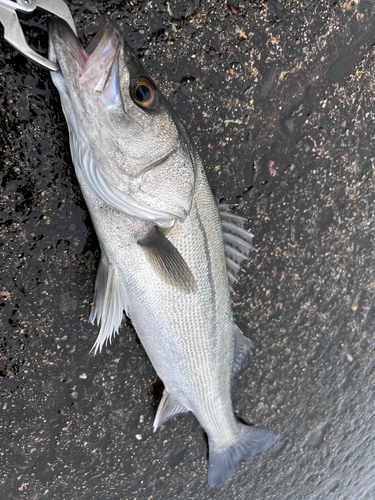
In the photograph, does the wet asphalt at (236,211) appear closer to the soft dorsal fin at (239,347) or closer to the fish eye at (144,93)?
the soft dorsal fin at (239,347)

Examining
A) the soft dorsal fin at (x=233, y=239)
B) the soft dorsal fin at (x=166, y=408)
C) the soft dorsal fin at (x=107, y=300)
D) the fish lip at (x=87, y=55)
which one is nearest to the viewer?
the fish lip at (x=87, y=55)

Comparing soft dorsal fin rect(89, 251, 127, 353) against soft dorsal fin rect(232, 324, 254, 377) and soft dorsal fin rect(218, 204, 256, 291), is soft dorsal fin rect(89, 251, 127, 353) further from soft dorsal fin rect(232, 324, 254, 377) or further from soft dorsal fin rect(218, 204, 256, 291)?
soft dorsal fin rect(232, 324, 254, 377)

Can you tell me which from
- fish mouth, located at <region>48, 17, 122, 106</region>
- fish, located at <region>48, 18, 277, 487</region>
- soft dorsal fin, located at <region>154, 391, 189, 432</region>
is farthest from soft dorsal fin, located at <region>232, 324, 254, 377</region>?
fish mouth, located at <region>48, 17, 122, 106</region>

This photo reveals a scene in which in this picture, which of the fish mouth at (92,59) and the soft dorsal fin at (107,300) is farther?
the soft dorsal fin at (107,300)

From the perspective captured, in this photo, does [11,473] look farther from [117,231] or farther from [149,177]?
[149,177]

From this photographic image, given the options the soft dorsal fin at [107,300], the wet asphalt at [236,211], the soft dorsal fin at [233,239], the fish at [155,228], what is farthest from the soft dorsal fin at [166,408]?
the soft dorsal fin at [233,239]
